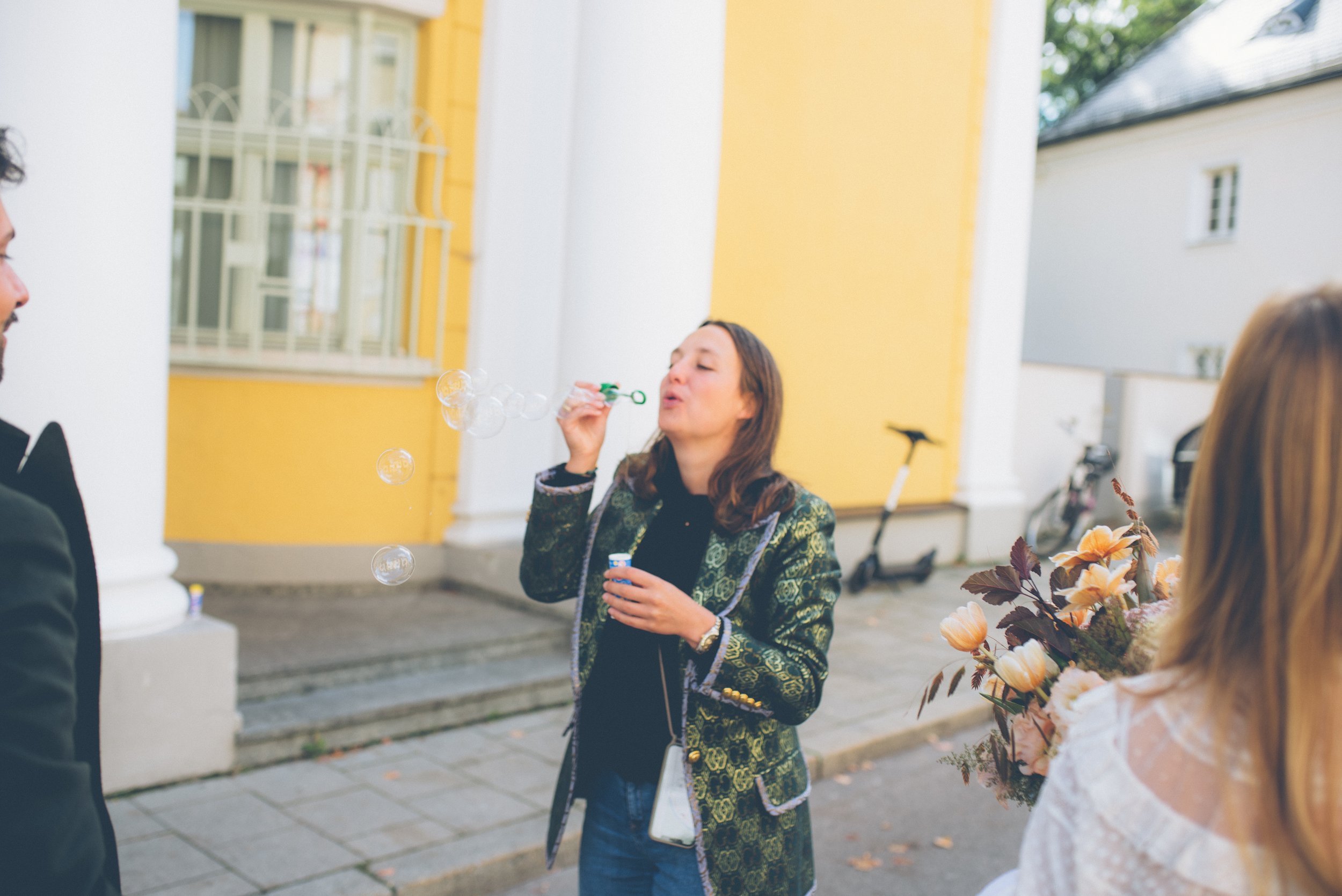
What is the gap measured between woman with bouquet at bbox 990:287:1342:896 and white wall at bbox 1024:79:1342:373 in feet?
55.8

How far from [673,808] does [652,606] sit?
1.55ft

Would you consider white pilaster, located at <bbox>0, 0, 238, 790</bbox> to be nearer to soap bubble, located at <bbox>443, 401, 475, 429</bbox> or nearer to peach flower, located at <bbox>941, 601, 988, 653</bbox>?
soap bubble, located at <bbox>443, 401, 475, 429</bbox>

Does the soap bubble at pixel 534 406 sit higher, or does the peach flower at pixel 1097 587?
the soap bubble at pixel 534 406

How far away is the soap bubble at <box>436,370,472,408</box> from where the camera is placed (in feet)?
10.1

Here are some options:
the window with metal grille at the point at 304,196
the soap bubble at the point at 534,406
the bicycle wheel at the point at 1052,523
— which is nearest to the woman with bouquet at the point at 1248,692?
the soap bubble at the point at 534,406

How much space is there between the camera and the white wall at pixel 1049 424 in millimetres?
12469

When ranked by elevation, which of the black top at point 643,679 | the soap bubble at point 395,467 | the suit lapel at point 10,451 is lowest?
the black top at point 643,679

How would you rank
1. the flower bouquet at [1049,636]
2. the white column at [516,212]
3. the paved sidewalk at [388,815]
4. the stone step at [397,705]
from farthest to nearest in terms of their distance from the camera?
the white column at [516,212], the stone step at [397,705], the paved sidewalk at [388,815], the flower bouquet at [1049,636]

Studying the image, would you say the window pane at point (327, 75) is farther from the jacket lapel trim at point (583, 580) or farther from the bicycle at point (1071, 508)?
the bicycle at point (1071, 508)

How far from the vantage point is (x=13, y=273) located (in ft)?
5.15

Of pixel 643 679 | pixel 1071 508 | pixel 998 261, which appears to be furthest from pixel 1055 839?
pixel 1071 508

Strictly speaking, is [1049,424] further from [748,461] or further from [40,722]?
[40,722]

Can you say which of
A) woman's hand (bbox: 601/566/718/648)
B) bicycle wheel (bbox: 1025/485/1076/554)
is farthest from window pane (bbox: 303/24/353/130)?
bicycle wheel (bbox: 1025/485/1076/554)

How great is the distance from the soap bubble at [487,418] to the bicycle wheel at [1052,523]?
9170mm
